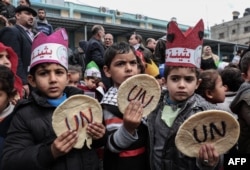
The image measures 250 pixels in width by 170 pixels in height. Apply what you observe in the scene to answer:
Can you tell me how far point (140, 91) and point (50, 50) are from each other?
1.87 ft

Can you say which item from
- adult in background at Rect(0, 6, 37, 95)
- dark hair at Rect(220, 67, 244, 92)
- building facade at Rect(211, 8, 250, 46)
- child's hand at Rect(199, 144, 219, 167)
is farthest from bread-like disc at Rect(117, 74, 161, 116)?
building facade at Rect(211, 8, 250, 46)

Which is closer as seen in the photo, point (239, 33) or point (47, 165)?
point (47, 165)

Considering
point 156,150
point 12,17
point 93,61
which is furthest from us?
point 12,17

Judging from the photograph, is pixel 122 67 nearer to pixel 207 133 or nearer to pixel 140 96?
pixel 140 96

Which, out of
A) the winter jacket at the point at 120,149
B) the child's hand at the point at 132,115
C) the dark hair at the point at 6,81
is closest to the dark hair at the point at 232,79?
the winter jacket at the point at 120,149

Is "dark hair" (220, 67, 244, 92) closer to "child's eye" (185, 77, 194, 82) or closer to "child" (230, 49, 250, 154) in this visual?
"child" (230, 49, 250, 154)

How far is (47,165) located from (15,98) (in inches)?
33.1

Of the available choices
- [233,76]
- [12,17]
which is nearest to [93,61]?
[12,17]

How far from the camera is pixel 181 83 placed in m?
1.91

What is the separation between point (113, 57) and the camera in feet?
6.95

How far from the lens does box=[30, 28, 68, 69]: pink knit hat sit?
1752mm

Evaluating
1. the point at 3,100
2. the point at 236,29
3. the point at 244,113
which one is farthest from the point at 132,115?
the point at 236,29

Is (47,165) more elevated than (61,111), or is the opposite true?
(61,111)

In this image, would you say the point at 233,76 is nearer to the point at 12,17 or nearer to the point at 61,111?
the point at 61,111
